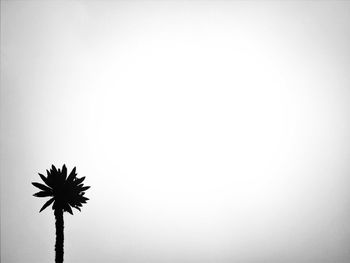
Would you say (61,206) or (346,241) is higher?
(346,241)

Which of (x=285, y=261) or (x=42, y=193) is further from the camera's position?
(x=285, y=261)

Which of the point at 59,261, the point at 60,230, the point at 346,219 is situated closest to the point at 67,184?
the point at 60,230

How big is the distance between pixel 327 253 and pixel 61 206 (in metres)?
90.6

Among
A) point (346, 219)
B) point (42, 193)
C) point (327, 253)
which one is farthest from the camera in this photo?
point (346, 219)

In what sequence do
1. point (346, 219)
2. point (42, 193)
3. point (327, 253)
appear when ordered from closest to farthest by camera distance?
point (42, 193) → point (327, 253) → point (346, 219)

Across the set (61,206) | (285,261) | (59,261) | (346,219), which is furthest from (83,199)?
(346,219)

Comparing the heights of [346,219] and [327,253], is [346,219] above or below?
above

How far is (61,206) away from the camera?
25.4 metres

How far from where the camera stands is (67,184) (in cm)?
A: 2580

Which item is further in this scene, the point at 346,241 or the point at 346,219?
the point at 346,219

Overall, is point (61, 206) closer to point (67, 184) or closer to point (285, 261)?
point (67, 184)

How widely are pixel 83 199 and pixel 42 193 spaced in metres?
3.04

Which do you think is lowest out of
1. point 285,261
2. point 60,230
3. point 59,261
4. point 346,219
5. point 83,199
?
point 59,261

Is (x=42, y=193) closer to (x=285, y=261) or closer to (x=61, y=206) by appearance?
(x=61, y=206)
